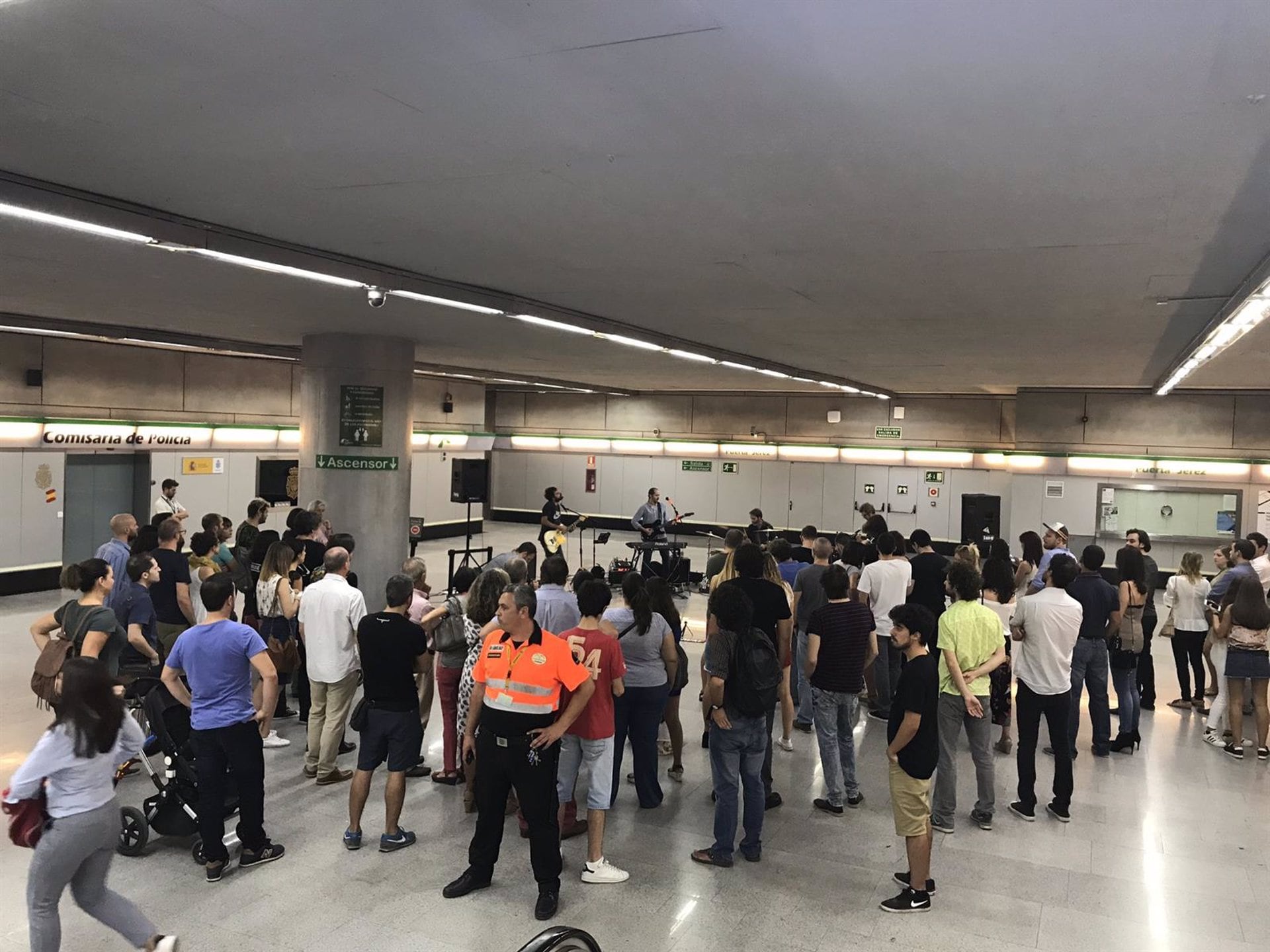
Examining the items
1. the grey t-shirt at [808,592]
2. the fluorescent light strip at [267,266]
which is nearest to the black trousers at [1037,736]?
the grey t-shirt at [808,592]

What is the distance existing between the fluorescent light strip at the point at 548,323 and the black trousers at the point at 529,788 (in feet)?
15.6

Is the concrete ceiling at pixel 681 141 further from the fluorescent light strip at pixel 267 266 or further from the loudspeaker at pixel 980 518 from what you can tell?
the loudspeaker at pixel 980 518

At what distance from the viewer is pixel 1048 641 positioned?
5.69 metres

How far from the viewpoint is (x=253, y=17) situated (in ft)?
8.55

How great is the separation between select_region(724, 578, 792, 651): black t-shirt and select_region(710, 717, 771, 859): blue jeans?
0.85 meters

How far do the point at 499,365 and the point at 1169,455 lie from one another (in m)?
12.7

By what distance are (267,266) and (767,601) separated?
422 cm

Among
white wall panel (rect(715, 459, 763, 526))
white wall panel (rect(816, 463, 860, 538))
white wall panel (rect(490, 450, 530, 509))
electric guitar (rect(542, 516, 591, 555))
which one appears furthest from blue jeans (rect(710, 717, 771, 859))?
white wall panel (rect(490, 450, 530, 509))

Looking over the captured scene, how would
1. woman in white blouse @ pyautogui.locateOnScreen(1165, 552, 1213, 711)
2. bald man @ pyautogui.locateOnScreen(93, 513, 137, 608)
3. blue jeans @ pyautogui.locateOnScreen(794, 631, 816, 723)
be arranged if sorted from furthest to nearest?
1. woman in white blouse @ pyautogui.locateOnScreen(1165, 552, 1213, 711)
2. blue jeans @ pyautogui.locateOnScreen(794, 631, 816, 723)
3. bald man @ pyautogui.locateOnScreen(93, 513, 137, 608)

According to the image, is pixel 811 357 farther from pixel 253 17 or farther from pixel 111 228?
pixel 253 17

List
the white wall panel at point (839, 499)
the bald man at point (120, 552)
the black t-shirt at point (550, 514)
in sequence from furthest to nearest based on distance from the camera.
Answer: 1. the white wall panel at point (839, 499)
2. the black t-shirt at point (550, 514)
3. the bald man at point (120, 552)

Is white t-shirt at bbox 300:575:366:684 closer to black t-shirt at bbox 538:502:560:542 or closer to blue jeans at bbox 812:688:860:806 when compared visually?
blue jeans at bbox 812:688:860:806

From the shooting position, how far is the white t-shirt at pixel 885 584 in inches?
291

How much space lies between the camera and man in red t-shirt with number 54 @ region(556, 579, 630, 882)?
4.76m
